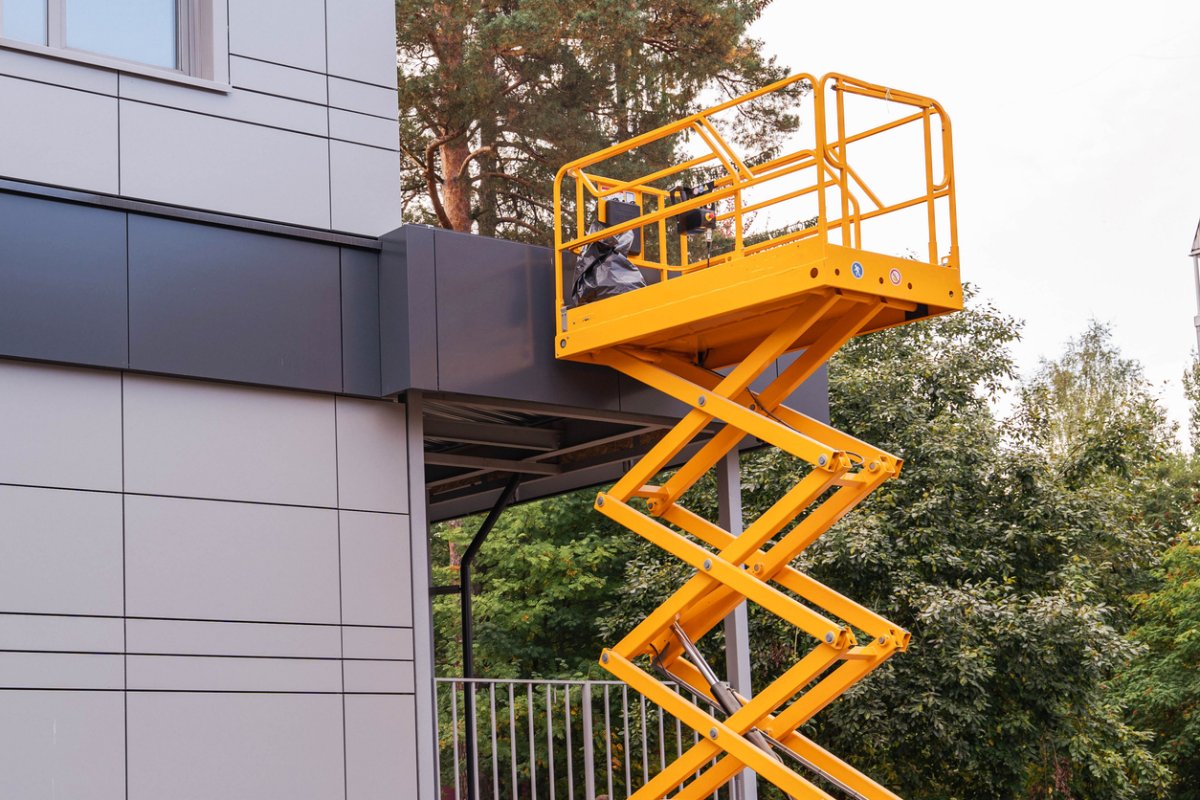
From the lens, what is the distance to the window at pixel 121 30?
677cm

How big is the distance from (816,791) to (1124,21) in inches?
2103

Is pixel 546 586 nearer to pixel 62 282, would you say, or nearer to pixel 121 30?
pixel 121 30

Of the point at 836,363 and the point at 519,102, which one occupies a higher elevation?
the point at 519,102

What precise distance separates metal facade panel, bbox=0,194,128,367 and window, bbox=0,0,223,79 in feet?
2.60

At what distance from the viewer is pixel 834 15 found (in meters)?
44.6

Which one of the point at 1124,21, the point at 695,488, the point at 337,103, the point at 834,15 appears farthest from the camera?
the point at 1124,21

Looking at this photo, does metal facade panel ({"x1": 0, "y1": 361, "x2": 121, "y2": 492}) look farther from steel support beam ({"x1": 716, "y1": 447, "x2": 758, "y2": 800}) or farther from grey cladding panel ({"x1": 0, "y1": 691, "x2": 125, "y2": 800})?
steel support beam ({"x1": 716, "y1": 447, "x2": 758, "y2": 800})

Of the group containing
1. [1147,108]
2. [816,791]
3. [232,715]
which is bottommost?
[816,791]

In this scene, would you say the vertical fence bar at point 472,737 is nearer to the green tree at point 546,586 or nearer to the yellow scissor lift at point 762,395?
the yellow scissor lift at point 762,395

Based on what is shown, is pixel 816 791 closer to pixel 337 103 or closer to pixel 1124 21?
pixel 337 103

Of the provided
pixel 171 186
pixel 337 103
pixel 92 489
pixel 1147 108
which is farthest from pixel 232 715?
pixel 1147 108

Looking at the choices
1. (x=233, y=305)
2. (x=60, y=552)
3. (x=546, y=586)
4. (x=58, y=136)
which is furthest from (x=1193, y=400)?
(x=60, y=552)

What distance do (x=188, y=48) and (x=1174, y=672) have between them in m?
20.4

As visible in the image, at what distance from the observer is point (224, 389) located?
6.83m
